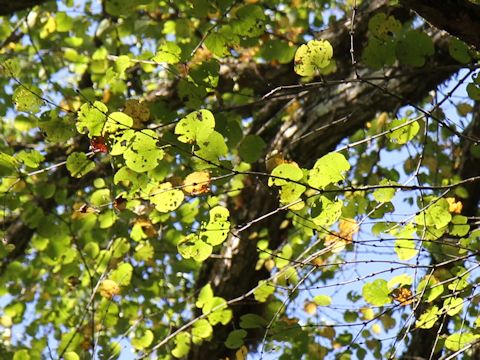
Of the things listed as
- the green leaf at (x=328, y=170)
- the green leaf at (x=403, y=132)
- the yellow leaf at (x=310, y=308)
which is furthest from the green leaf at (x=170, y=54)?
the yellow leaf at (x=310, y=308)

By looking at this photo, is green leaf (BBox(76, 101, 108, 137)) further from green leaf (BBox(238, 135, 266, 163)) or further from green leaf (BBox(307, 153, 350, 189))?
green leaf (BBox(238, 135, 266, 163))

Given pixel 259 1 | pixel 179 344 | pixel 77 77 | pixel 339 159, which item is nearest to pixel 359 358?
pixel 179 344

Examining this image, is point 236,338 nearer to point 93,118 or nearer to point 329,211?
point 329,211

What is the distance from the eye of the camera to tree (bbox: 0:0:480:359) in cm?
143

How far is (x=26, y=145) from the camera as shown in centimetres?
333

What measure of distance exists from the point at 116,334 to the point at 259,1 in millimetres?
1949

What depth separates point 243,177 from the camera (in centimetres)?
288

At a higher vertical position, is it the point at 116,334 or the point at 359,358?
the point at 116,334

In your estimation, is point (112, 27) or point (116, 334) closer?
point (112, 27)

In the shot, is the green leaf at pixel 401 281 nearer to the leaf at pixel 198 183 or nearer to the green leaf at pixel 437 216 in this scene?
the green leaf at pixel 437 216

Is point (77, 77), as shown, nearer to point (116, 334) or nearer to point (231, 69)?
point (231, 69)

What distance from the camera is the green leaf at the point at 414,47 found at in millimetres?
1706

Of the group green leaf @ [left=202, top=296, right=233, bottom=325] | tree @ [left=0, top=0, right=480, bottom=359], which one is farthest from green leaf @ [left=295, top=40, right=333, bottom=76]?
green leaf @ [left=202, top=296, right=233, bottom=325]

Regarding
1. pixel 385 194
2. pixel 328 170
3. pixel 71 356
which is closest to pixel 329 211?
pixel 328 170
